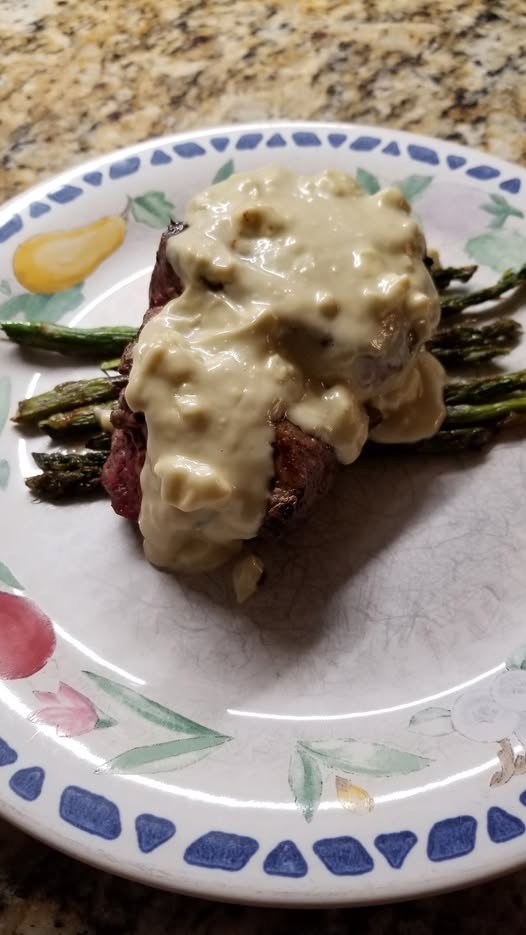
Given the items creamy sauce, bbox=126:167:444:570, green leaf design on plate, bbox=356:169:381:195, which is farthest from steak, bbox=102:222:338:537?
green leaf design on plate, bbox=356:169:381:195

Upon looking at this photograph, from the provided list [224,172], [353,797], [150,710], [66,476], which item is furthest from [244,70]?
[353,797]

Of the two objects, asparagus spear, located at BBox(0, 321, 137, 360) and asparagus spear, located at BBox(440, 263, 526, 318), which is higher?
asparagus spear, located at BBox(0, 321, 137, 360)

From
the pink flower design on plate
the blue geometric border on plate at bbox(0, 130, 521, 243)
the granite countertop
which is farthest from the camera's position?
the granite countertop

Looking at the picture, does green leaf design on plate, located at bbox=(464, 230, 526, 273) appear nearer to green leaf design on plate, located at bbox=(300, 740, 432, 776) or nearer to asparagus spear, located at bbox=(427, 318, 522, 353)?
asparagus spear, located at bbox=(427, 318, 522, 353)

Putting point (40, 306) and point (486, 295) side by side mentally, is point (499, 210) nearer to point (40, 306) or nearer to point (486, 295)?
point (486, 295)

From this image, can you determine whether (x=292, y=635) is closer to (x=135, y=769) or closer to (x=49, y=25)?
(x=135, y=769)

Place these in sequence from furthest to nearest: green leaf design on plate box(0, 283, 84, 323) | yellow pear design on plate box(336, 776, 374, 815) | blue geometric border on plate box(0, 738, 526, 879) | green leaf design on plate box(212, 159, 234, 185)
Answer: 1. green leaf design on plate box(212, 159, 234, 185)
2. green leaf design on plate box(0, 283, 84, 323)
3. yellow pear design on plate box(336, 776, 374, 815)
4. blue geometric border on plate box(0, 738, 526, 879)

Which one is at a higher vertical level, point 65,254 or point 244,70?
point 244,70

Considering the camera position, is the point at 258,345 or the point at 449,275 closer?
the point at 258,345
